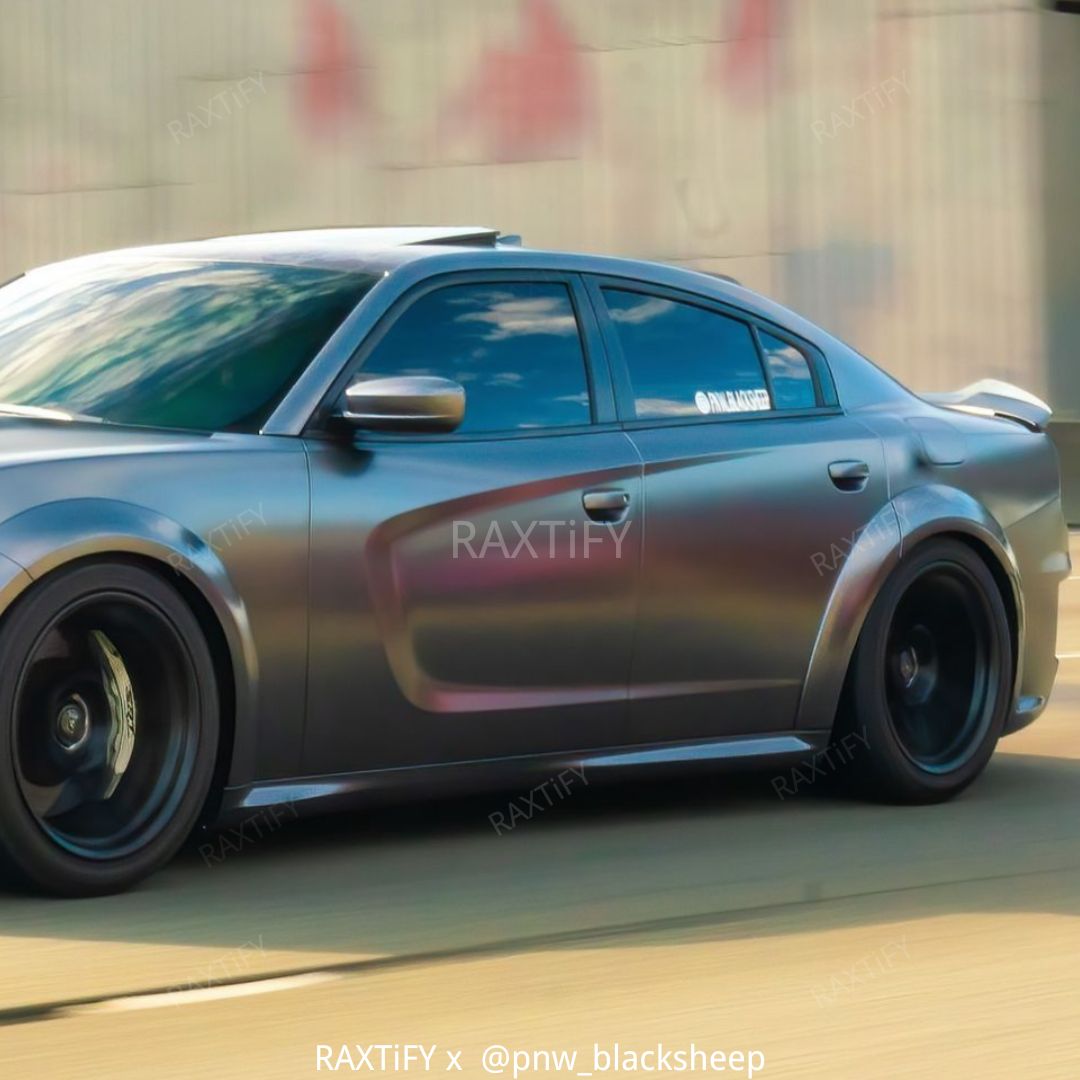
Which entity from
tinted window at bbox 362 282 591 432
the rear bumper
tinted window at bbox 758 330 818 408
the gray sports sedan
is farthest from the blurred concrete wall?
tinted window at bbox 362 282 591 432

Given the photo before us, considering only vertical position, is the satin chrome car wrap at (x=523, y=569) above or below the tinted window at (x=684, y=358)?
below

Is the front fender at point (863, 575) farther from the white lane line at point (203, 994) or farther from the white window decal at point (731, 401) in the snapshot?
the white lane line at point (203, 994)

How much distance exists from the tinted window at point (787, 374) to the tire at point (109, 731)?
2243 millimetres

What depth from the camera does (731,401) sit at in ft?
23.3

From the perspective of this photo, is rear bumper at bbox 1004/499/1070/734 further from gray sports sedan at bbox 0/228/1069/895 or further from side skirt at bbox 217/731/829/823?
side skirt at bbox 217/731/829/823

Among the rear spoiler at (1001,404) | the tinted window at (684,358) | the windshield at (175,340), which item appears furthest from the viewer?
the rear spoiler at (1001,404)

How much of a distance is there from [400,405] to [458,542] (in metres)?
0.38

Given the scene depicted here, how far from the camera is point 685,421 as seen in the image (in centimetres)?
689

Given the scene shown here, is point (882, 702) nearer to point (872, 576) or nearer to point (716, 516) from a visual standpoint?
point (872, 576)

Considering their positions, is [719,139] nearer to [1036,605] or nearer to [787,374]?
[1036,605]

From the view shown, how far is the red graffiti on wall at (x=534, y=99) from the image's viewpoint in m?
20.2

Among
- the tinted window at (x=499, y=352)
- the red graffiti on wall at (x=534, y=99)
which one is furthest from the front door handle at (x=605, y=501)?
the red graffiti on wall at (x=534, y=99)

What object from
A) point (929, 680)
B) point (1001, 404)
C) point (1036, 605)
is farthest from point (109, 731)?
point (1001, 404)

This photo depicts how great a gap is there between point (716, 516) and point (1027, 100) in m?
14.7
